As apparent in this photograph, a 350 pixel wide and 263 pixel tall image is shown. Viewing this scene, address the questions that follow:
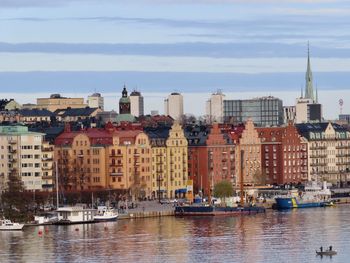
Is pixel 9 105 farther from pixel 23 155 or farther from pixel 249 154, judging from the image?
pixel 23 155

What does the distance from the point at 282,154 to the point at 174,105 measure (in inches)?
2139

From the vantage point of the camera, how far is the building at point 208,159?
365 feet

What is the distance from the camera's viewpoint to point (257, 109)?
174375 millimetres

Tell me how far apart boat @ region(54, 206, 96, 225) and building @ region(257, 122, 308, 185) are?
30.4 m

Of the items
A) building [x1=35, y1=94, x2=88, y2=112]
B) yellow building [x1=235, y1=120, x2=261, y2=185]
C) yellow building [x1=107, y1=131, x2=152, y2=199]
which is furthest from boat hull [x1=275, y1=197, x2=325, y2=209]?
building [x1=35, y1=94, x2=88, y2=112]

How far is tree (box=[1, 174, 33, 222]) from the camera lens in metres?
85.6

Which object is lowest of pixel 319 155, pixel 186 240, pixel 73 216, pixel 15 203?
pixel 186 240

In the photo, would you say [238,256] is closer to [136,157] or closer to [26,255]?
[26,255]

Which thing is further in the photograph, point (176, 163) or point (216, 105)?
point (216, 105)

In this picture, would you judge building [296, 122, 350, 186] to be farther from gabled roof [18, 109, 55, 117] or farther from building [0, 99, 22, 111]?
building [0, 99, 22, 111]

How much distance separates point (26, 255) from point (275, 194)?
41.7 metres

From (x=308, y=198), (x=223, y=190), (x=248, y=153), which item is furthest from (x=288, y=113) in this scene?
(x=223, y=190)

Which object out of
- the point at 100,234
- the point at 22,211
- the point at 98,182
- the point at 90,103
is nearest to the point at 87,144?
the point at 98,182

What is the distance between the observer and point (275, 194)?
108875mm
